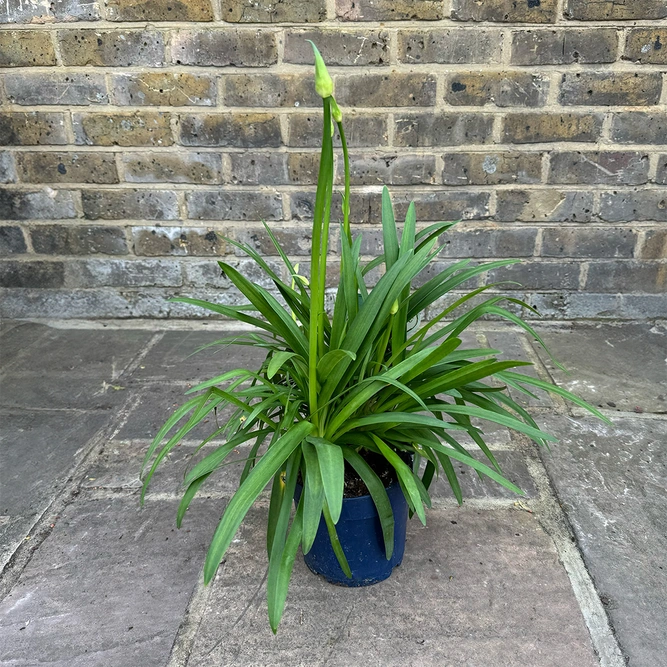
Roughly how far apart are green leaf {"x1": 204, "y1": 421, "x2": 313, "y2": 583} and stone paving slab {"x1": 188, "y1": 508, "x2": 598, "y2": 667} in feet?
1.02

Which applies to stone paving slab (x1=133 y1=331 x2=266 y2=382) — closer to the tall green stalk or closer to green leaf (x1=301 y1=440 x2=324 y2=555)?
the tall green stalk

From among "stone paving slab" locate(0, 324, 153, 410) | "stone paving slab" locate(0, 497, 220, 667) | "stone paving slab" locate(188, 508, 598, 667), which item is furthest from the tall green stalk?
"stone paving slab" locate(0, 324, 153, 410)

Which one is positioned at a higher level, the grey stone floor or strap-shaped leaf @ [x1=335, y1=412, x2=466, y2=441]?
strap-shaped leaf @ [x1=335, y1=412, x2=466, y2=441]

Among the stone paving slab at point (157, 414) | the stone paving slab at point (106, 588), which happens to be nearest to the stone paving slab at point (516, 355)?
the stone paving slab at point (157, 414)

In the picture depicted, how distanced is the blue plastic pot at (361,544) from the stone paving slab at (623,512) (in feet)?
1.63

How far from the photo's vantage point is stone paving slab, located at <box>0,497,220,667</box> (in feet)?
4.07

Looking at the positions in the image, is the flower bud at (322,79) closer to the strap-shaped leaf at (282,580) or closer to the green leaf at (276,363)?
the green leaf at (276,363)

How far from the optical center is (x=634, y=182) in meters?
2.64

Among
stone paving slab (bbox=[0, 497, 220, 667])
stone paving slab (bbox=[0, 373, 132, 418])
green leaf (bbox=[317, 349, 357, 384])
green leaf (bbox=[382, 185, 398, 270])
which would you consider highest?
green leaf (bbox=[382, 185, 398, 270])

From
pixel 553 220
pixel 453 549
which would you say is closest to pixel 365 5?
pixel 553 220

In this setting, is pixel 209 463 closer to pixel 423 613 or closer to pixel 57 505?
pixel 423 613

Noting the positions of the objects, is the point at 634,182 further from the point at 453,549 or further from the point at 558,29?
the point at 453,549

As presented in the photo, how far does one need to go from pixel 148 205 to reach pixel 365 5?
1287mm

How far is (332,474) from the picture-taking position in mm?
1028
